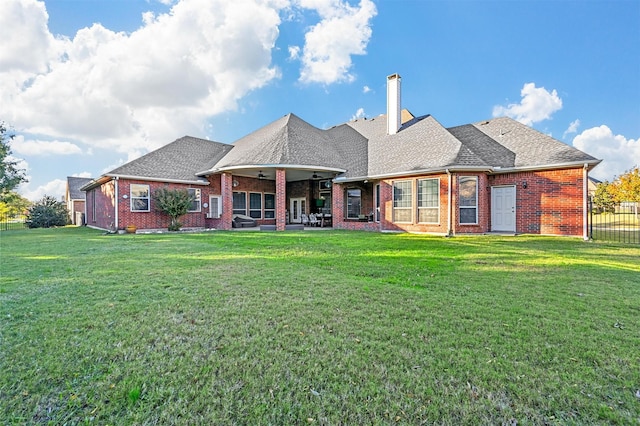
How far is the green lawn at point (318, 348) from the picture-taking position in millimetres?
1919

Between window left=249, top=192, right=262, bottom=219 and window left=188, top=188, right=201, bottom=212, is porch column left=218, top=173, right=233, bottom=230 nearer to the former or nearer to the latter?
window left=188, top=188, right=201, bottom=212

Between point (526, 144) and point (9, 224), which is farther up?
point (526, 144)

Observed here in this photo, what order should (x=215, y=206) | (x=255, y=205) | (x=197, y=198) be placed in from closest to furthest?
(x=197, y=198), (x=215, y=206), (x=255, y=205)

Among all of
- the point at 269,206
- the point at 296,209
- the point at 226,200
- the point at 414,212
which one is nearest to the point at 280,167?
the point at 226,200

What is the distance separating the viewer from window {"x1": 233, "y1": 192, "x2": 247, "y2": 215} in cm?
1909

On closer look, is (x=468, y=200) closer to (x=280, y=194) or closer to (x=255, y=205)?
(x=280, y=194)

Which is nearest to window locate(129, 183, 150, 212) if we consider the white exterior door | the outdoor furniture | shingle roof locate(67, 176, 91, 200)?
the outdoor furniture

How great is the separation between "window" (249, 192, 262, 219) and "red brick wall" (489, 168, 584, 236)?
14.4 meters

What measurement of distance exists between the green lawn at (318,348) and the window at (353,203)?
1155 cm

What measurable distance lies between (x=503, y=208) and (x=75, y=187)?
43433 millimetres

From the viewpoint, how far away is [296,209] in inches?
845

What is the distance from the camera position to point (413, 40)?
16125 mm

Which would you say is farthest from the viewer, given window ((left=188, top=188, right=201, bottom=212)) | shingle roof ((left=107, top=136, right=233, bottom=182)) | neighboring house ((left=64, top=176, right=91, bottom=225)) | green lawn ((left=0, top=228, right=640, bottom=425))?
neighboring house ((left=64, top=176, right=91, bottom=225))

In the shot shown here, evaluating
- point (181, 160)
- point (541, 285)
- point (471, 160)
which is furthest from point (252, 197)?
point (541, 285)
